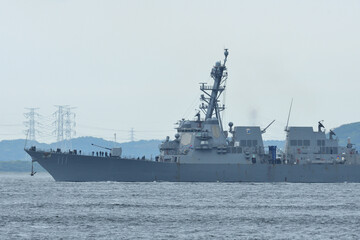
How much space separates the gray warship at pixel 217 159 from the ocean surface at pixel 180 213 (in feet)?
24.5

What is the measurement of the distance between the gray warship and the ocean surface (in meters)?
7.48

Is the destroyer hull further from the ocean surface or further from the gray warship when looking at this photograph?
the ocean surface

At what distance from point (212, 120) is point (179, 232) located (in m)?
38.7

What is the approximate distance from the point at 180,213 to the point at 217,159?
1164 inches

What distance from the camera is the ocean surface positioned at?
3366 cm

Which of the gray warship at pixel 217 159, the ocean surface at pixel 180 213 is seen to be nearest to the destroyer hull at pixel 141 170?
the gray warship at pixel 217 159

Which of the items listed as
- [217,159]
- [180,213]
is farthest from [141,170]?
[180,213]

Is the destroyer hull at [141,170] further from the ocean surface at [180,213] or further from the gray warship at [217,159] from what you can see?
the ocean surface at [180,213]

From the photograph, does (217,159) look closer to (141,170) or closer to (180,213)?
(141,170)

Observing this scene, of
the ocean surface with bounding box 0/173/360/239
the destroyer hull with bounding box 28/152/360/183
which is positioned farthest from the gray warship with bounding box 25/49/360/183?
the ocean surface with bounding box 0/173/360/239

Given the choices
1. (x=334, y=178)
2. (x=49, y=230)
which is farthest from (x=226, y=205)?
(x=334, y=178)

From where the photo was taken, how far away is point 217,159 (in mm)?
71000

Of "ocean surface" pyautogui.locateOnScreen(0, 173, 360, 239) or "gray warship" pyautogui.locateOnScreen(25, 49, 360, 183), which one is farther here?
"gray warship" pyautogui.locateOnScreen(25, 49, 360, 183)

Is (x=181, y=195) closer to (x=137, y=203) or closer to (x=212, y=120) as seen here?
(x=137, y=203)
